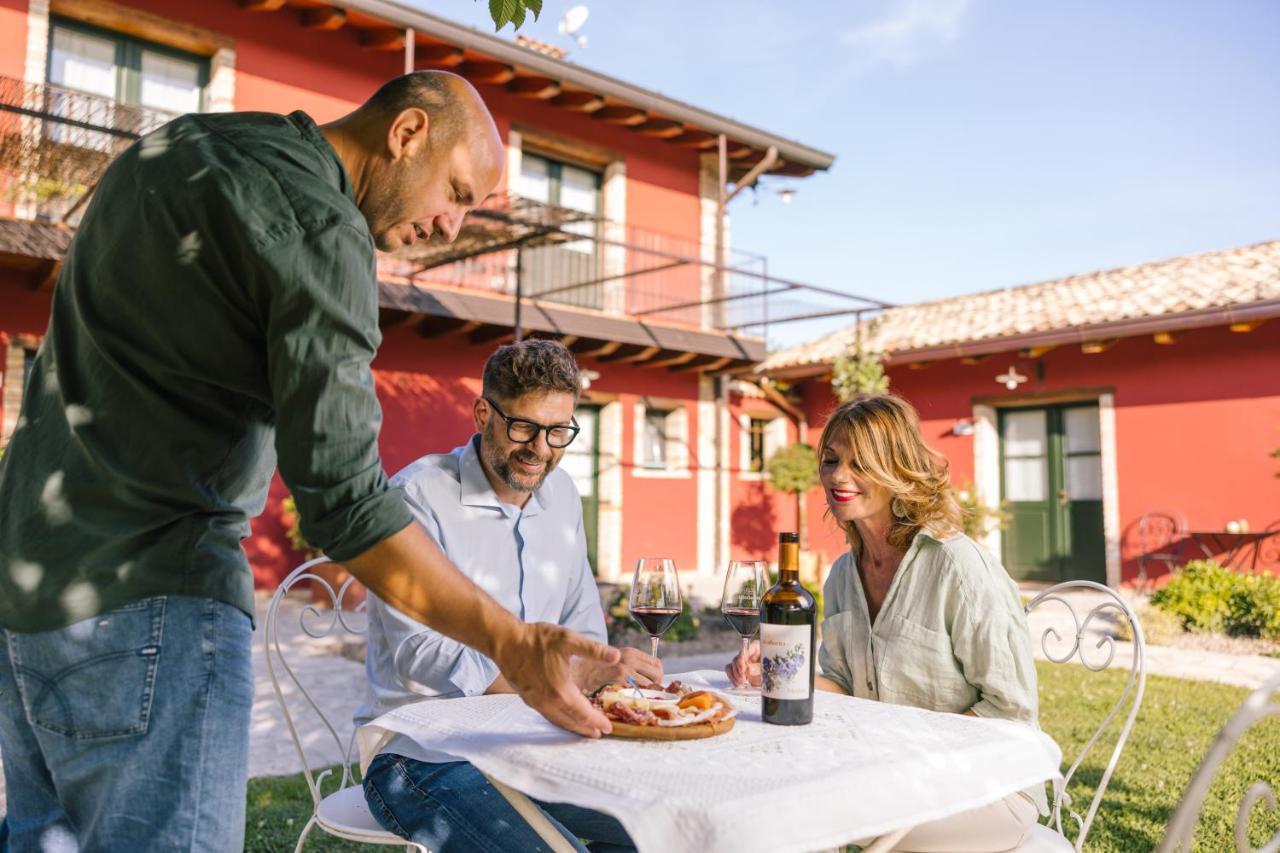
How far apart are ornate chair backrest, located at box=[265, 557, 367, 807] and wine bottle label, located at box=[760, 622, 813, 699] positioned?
854mm

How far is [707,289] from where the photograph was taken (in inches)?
541

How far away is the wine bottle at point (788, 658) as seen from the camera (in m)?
1.68

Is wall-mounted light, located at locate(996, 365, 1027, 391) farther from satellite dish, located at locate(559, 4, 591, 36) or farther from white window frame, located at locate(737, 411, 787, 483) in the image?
satellite dish, located at locate(559, 4, 591, 36)

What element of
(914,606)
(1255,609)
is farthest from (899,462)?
(1255,609)

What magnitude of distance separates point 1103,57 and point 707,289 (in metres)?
6.43

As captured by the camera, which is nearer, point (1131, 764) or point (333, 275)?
point (333, 275)

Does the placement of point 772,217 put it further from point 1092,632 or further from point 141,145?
point 141,145

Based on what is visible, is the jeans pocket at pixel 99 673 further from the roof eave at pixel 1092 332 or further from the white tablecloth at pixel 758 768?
the roof eave at pixel 1092 332

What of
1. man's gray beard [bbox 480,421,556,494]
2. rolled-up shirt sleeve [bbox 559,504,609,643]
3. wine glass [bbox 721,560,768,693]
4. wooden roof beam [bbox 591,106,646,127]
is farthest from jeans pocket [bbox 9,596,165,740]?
wooden roof beam [bbox 591,106,646,127]

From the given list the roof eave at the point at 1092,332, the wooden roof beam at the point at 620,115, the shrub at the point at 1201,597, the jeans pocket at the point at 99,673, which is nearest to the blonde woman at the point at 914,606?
the jeans pocket at the point at 99,673

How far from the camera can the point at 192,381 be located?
1220mm

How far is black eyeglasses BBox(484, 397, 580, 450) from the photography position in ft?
8.27

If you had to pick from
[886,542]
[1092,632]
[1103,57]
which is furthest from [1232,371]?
[886,542]

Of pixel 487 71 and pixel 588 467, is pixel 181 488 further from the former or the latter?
pixel 588 467
